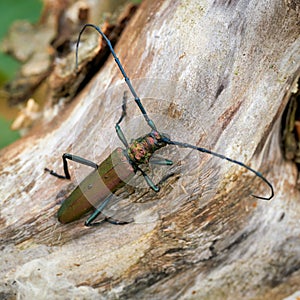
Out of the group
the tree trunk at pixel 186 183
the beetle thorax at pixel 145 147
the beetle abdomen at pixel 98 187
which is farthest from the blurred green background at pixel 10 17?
the beetle thorax at pixel 145 147

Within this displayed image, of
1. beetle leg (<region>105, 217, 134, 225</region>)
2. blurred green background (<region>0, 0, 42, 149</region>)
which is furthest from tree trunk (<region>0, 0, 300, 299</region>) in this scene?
blurred green background (<region>0, 0, 42, 149</region>)

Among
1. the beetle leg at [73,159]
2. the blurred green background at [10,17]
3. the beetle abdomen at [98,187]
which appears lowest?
the beetle abdomen at [98,187]

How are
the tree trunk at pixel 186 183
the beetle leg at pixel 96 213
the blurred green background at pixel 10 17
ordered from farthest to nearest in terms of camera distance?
the blurred green background at pixel 10 17 → the beetle leg at pixel 96 213 → the tree trunk at pixel 186 183

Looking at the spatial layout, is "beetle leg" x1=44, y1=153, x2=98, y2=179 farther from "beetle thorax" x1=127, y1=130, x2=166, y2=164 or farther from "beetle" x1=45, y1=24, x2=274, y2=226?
"beetle thorax" x1=127, y1=130, x2=166, y2=164

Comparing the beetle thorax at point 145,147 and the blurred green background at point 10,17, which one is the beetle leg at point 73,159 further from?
the blurred green background at point 10,17

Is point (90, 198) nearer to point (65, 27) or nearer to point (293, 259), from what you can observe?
point (293, 259)

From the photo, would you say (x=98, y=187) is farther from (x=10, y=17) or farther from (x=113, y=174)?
(x=10, y=17)
